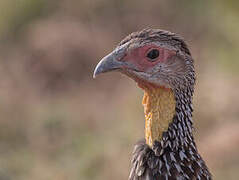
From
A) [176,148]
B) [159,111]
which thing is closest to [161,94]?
[159,111]

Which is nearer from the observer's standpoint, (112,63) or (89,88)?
(112,63)

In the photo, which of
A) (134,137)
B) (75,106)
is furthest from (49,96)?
(134,137)

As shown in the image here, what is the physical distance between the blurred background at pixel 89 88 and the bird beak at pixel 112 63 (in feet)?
9.19

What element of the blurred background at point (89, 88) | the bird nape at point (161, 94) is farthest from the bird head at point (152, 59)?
the blurred background at point (89, 88)

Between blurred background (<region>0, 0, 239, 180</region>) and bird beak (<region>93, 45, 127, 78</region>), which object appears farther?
blurred background (<region>0, 0, 239, 180</region>)

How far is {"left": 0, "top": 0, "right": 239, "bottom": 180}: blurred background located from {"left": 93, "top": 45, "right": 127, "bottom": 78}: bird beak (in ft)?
9.19

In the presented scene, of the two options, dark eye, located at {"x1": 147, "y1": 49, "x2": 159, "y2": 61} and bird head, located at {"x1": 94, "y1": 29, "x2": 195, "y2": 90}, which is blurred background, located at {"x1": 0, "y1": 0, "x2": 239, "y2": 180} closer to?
bird head, located at {"x1": 94, "y1": 29, "x2": 195, "y2": 90}

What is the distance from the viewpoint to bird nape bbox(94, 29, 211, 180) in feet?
15.5

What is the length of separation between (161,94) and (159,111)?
141 millimetres

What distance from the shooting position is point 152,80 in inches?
187

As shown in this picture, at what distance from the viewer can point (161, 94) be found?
4762 millimetres

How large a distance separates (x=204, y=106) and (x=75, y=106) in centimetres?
274

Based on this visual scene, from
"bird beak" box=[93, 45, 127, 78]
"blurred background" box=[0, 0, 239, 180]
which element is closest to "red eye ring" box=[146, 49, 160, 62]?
"bird beak" box=[93, 45, 127, 78]

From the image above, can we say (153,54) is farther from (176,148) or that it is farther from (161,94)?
(176,148)
